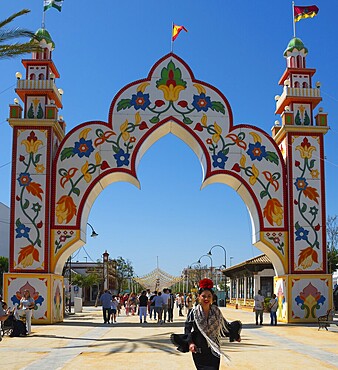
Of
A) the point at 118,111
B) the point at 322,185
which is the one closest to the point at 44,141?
the point at 118,111

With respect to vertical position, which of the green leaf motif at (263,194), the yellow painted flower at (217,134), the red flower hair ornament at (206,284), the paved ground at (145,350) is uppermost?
the yellow painted flower at (217,134)

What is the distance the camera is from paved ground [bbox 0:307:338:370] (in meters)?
12.4

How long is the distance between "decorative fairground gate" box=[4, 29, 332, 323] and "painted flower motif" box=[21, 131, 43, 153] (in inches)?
1.6

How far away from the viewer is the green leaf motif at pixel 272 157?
25.6 meters

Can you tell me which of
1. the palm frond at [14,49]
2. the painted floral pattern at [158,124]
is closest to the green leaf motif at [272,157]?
the painted floral pattern at [158,124]

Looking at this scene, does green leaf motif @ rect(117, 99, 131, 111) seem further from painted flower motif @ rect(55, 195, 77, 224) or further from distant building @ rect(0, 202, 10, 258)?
distant building @ rect(0, 202, 10, 258)

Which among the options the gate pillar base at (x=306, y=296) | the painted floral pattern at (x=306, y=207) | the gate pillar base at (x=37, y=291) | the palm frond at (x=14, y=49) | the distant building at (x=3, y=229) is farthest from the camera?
the distant building at (x=3, y=229)

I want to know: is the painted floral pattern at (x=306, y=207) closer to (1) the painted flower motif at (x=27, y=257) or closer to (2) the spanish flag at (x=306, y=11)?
(2) the spanish flag at (x=306, y=11)

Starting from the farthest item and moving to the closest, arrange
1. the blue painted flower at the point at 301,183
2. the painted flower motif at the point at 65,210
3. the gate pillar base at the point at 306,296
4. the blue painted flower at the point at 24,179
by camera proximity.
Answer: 1. the blue painted flower at the point at 301,183
2. the painted flower motif at the point at 65,210
3. the blue painted flower at the point at 24,179
4. the gate pillar base at the point at 306,296

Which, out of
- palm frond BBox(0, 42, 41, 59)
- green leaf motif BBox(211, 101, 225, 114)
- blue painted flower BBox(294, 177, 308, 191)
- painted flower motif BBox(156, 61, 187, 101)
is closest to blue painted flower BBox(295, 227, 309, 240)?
blue painted flower BBox(294, 177, 308, 191)

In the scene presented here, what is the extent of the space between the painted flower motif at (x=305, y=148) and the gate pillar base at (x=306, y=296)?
4.85 m

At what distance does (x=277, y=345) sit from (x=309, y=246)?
9.63 m

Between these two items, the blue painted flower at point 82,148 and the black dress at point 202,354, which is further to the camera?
the blue painted flower at point 82,148

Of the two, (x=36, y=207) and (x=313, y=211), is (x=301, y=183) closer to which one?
(x=313, y=211)
